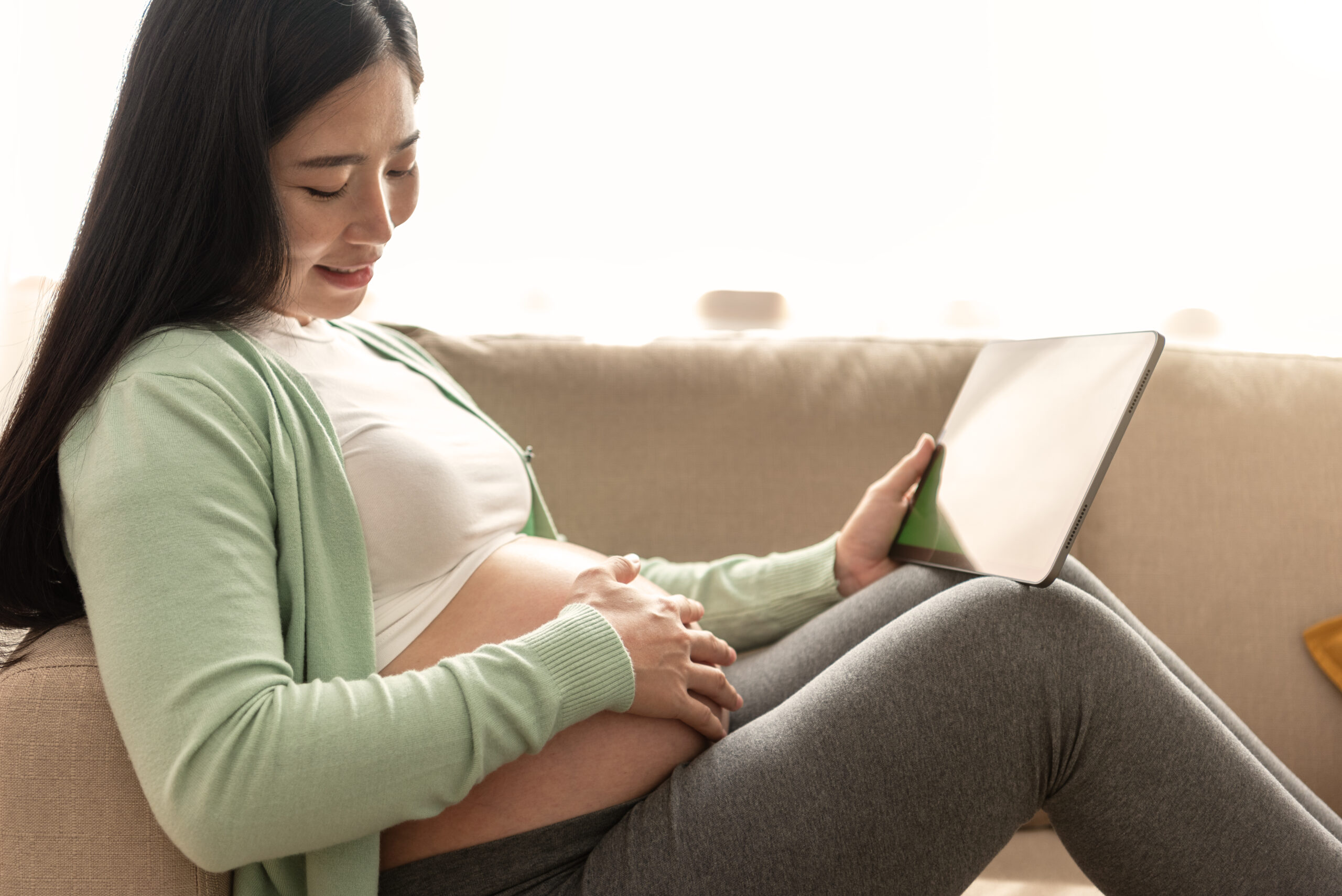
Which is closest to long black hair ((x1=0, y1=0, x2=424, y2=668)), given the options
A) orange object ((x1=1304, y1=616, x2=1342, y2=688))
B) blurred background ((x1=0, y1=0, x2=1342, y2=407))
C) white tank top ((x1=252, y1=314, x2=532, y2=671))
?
white tank top ((x1=252, y1=314, x2=532, y2=671))

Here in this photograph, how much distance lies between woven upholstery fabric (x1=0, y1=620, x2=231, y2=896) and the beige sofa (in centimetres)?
69

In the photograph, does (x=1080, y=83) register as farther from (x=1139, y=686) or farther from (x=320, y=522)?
(x=320, y=522)

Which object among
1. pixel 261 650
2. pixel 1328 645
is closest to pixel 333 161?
pixel 261 650

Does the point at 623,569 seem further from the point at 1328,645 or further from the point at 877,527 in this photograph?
the point at 1328,645

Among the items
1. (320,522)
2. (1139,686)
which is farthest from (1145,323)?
(320,522)

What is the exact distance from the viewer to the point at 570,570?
81cm

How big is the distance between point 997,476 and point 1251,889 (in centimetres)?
37

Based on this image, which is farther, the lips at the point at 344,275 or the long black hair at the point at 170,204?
the lips at the point at 344,275

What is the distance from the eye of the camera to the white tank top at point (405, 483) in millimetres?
744

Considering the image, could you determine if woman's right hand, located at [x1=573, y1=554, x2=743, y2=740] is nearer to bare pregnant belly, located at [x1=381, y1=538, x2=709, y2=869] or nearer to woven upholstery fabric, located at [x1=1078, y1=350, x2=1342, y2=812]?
bare pregnant belly, located at [x1=381, y1=538, x2=709, y2=869]

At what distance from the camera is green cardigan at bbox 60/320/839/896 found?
0.55m

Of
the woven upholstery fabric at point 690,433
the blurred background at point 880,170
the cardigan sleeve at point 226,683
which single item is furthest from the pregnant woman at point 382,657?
the blurred background at point 880,170

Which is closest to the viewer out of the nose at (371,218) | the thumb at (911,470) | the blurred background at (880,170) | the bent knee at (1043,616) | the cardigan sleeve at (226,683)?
the cardigan sleeve at (226,683)

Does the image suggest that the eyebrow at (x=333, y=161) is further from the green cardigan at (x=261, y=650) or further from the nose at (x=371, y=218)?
the green cardigan at (x=261, y=650)
